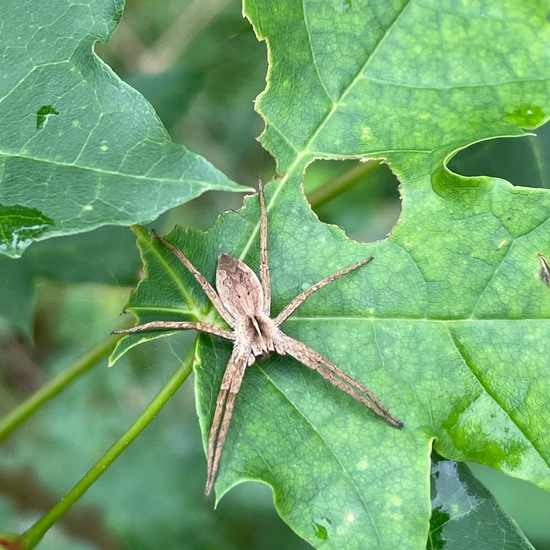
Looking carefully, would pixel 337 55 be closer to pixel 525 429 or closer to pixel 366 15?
pixel 366 15

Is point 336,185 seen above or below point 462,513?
above

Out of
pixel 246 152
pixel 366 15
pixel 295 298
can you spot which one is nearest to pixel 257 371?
pixel 295 298

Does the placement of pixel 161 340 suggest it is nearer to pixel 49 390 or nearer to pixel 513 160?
pixel 49 390

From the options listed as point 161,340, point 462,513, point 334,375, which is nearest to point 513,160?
point 334,375

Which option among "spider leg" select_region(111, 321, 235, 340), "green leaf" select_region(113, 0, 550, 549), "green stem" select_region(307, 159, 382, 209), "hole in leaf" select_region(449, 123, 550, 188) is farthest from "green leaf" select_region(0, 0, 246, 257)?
"hole in leaf" select_region(449, 123, 550, 188)

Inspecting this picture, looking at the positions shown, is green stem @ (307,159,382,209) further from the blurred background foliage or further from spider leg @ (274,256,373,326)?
spider leg @ (274,256,373,326)

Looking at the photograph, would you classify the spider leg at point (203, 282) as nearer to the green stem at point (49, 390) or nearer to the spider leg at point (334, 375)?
the spider leg at point (334, 375)
